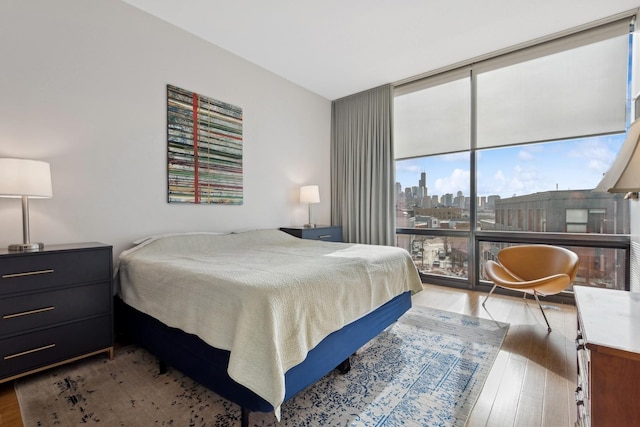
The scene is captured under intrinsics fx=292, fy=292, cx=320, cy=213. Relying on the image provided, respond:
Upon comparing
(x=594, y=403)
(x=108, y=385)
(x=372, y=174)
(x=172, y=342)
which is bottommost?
(x=108, y=385)

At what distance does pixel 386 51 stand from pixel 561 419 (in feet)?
11.3

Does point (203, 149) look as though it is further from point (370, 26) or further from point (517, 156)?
point (517, 156)

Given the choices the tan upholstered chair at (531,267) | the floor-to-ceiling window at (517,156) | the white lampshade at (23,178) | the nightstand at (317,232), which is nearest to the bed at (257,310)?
the white lampshade at (23,178)

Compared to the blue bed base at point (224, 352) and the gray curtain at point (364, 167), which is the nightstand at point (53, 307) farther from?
the gray curtain at point (364, 167)

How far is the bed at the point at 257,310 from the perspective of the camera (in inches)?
49.1

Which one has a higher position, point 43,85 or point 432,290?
point 43,85

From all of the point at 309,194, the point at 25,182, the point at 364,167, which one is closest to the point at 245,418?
the point at 25,182

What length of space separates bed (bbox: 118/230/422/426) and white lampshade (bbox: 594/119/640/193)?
1256 mm

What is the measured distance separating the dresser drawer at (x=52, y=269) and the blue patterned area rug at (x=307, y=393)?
0.61 m

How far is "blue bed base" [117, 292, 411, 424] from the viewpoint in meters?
1.37

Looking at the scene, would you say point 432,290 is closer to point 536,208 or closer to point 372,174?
point 536,208

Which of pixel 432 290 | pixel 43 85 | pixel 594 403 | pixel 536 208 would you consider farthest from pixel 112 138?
pixel 536 208

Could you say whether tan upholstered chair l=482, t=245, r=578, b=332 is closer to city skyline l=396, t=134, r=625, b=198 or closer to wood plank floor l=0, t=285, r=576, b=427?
wood plank floor l=0, t=285, r=576, b=427

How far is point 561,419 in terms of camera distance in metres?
1.45
